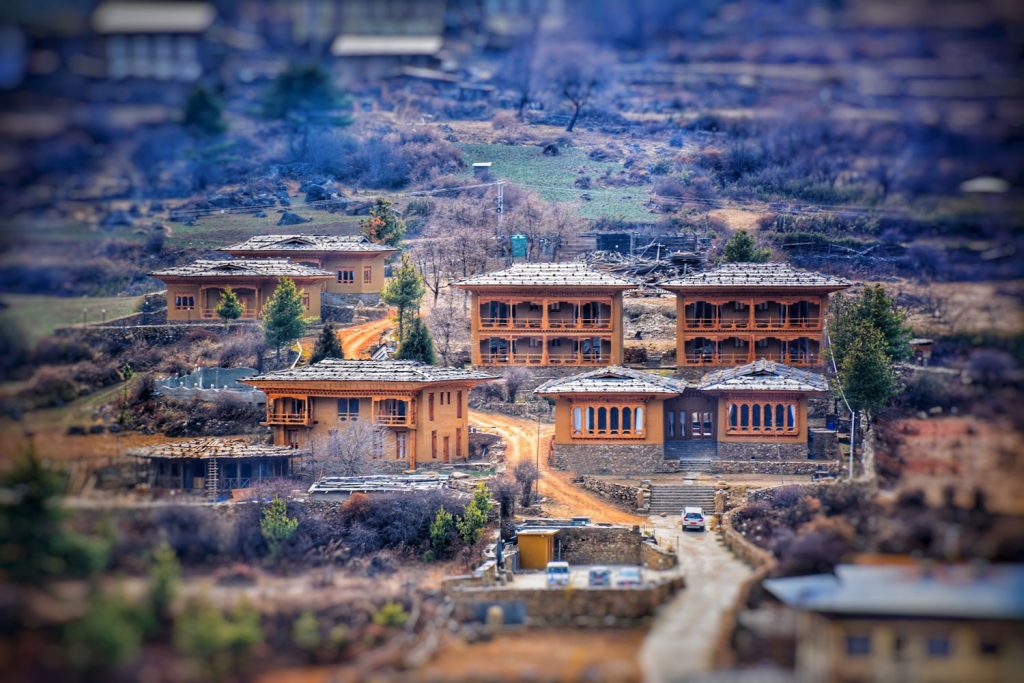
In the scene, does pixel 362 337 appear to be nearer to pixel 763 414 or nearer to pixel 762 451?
pixel 763 414

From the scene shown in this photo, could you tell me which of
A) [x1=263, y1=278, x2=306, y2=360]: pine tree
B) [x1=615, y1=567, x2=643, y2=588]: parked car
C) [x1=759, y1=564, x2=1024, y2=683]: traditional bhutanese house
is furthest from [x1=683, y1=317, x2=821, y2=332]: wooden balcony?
[x1=759, y1=564, x2=1024, y2=683]: traditional bhutanese house

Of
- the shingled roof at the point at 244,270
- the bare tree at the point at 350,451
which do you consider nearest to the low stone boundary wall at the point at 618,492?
the bare tree at the point at 350,451

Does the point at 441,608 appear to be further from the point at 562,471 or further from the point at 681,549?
the point at 562,471

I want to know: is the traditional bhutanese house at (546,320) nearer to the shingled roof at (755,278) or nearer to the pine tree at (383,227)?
the shingled roof at (755,278)

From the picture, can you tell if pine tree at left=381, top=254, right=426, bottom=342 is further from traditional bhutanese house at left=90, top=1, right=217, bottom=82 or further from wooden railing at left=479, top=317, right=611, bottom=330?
traditional bhutanese house at left=90, top=1, right=217, bottom=82

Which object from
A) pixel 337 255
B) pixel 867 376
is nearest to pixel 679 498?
pixel 867 376

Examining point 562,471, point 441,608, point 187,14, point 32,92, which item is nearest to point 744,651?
point 441,608

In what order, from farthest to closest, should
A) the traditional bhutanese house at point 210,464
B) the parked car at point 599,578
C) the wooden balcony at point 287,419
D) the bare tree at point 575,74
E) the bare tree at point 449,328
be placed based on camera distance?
1. the bare tree at point 575,74
2. the bare tree at point 449,328
3. the wooden balcony at point 287,419
4. the traditional bhutanese house at point 210,464
5. the parked car at point 599,578
